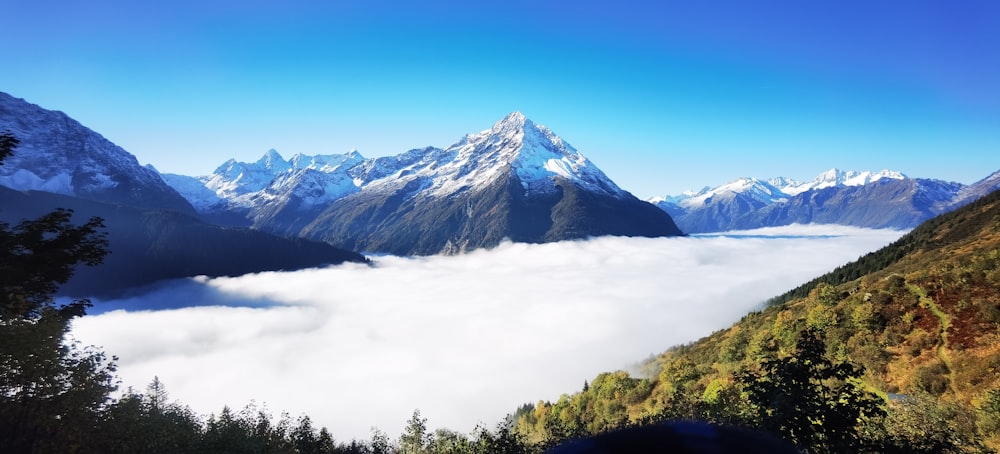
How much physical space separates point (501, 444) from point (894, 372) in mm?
42919

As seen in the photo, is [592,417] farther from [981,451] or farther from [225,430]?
[981,451]

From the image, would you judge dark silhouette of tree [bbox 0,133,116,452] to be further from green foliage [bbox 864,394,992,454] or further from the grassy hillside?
green foliage [bbox 864,394,992,454]

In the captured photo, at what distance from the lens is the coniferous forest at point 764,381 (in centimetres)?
1833

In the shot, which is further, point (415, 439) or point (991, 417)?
point (415, 439)

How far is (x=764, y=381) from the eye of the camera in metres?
19.5

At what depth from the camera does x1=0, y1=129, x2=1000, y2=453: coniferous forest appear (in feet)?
60.1

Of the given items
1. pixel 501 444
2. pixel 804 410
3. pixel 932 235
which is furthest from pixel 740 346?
pixel 932 235

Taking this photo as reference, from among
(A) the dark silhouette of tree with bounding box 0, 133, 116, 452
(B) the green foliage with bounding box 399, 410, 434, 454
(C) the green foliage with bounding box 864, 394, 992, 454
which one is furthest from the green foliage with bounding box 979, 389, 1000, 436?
(B) the green foliage with bounding box 399, 410, 434, 454

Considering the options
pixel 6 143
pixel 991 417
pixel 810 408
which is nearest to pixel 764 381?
pixel 810 408

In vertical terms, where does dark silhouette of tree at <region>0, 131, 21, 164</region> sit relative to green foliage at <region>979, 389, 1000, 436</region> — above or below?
above

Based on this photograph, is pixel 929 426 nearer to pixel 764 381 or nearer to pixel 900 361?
pixel 764 381

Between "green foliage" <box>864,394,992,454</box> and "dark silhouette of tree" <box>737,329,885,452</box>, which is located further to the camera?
"green foliage" <box>864,394,992,454</box>

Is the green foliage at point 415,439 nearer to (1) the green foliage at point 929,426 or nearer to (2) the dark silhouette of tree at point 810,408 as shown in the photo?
(1) the green foliage at point 929,426

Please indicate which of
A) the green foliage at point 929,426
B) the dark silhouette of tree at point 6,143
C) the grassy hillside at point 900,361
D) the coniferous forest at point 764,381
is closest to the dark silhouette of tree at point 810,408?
the coniferous forest at point 764,381
